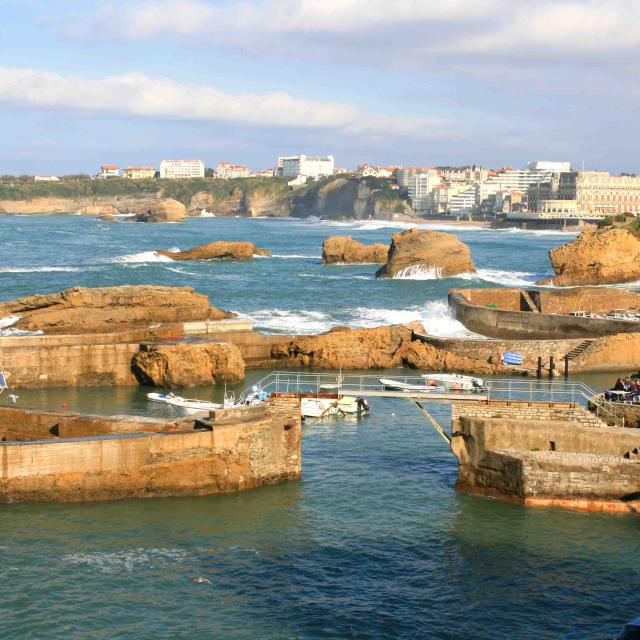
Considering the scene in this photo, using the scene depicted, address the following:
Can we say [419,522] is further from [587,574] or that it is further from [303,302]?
[303,302]

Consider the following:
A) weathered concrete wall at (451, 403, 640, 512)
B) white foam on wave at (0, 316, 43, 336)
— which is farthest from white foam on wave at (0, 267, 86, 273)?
weathered concrete wall at (451, 403, 640, 512)

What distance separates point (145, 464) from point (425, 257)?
5881 cm

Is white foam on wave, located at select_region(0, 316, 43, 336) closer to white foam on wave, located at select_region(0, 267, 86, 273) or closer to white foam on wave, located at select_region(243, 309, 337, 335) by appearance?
white foam on wave, located at select_region(243, 309, 337, 335)

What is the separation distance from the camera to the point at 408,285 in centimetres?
7294

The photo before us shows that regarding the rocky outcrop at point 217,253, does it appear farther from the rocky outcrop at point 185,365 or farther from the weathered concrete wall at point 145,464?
the weathered concrete wall at point 145,464

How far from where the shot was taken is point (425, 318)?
2099 inches

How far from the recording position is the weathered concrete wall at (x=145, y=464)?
22203 millimetres

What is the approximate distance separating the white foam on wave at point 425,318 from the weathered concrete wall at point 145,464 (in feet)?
79.7

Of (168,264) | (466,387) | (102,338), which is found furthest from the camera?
(168,264)

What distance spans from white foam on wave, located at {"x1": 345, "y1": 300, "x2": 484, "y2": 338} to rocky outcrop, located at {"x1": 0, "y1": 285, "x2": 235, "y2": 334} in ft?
31.5

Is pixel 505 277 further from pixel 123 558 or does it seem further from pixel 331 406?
pixel 123 558

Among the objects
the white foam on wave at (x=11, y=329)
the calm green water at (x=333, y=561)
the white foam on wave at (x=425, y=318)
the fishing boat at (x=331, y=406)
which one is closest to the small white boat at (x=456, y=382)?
the fishing boat at (x=331, y=406)

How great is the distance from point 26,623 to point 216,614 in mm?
3063

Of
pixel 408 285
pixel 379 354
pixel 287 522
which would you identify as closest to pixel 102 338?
pixel 379 354
